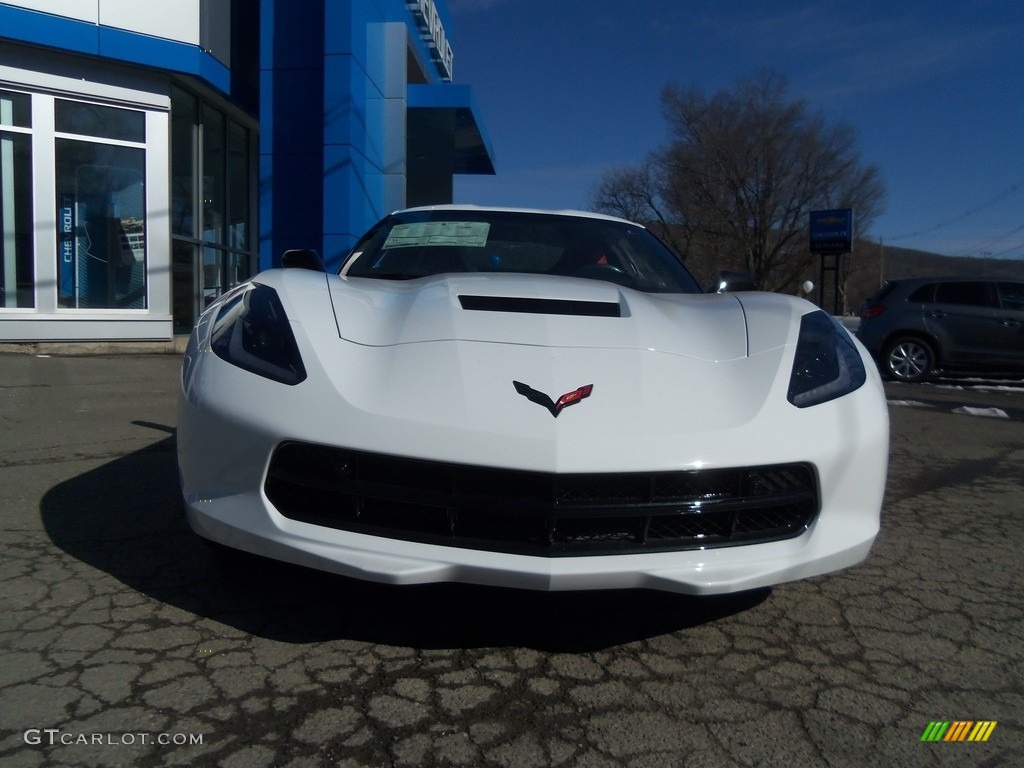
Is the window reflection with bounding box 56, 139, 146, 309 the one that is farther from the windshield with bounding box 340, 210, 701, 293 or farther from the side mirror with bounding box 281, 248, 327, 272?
the side mirror with bounding box 281, 248, 327, 272

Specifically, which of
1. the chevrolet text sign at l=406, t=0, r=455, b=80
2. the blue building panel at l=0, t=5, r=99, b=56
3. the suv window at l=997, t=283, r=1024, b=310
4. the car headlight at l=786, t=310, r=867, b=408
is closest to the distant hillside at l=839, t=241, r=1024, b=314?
the chevrolet text sign at l=406, t=0, r=455, b=80

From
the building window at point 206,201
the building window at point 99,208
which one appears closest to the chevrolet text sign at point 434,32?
the building window at point 206,201

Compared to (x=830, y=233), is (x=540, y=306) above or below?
below

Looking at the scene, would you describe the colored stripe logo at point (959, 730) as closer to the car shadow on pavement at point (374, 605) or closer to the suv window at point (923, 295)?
the car shadow on pavement at point (374, 605)

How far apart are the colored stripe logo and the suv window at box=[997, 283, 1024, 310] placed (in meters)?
10.4

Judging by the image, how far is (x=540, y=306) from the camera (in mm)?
2582

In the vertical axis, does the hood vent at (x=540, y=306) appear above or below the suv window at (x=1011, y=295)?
below

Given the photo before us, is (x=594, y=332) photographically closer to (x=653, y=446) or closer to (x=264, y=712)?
(x=653, y=446)

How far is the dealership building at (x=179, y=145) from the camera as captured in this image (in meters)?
9.88

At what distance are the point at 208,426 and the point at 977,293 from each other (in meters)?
11.3

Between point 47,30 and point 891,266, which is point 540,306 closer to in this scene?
point 47,30

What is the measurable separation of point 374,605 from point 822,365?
151 centimetres

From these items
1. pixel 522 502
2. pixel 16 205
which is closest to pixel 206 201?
pixel 16 205

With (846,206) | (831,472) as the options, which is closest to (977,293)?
(831,472)
